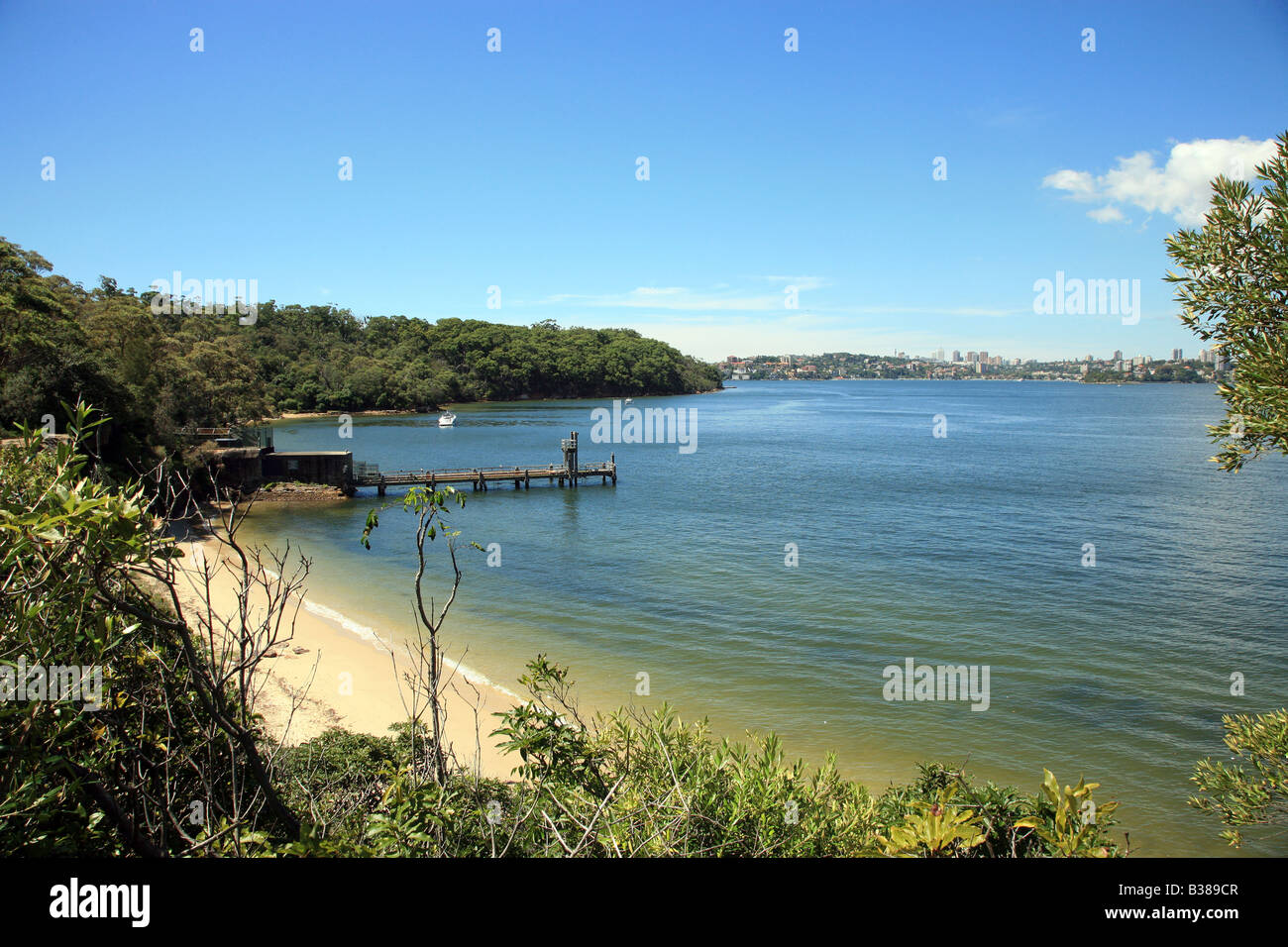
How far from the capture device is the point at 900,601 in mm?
21172

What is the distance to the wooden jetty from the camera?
1555 inches

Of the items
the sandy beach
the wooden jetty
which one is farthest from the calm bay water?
the sandy beach

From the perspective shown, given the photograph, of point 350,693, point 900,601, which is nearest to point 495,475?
point 900,601

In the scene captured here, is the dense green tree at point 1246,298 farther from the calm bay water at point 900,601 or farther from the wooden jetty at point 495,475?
the wooden jetty at point 495,475

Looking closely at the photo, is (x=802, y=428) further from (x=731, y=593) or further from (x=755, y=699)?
(x=755, y=699)

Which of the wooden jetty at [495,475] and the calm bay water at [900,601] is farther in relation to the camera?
the wooden jetty at [495,475]

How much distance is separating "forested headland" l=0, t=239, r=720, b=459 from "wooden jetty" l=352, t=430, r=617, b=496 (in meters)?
8.19

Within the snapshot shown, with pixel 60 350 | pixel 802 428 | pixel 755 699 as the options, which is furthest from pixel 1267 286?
pixel 802 428

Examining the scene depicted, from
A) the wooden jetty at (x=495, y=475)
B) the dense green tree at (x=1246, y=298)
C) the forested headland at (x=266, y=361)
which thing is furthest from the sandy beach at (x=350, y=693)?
the wooden jetty at (x=495, y=475)

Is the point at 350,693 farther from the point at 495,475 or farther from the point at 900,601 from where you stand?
the point at 495,475

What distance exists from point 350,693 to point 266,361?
89.0 meters

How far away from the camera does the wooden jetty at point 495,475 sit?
39.5 meters

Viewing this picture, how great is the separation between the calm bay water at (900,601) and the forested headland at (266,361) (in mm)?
7562
